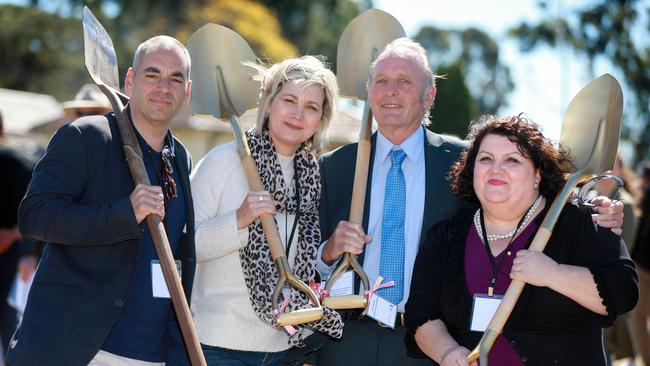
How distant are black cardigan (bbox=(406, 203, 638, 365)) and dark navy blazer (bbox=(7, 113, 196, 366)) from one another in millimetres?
1158

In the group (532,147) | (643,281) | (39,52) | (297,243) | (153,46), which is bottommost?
(643,281)

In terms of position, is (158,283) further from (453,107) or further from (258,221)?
(453,107)

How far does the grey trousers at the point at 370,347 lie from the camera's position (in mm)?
3619

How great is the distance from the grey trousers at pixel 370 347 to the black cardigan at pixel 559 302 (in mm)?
455

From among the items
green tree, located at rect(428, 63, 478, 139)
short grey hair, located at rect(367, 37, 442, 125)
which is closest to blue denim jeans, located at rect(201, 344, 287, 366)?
short grey hair, located at rect(367, 37, 442, 125)

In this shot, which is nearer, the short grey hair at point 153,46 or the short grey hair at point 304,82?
the short grey hair at point 153,46

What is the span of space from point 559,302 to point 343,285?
908 millimetres

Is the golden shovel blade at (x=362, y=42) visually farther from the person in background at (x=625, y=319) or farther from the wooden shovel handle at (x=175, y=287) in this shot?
the person in background at (x=625, y=319)

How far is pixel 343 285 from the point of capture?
346 centimetres

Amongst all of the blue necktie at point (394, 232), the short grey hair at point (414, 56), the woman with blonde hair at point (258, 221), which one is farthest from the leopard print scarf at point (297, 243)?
the short grey hair at point (414, 56)

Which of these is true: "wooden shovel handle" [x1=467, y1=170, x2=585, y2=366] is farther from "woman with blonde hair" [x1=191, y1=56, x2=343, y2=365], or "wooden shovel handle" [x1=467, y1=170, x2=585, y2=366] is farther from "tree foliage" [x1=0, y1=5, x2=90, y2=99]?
"tree foliage" [x1=0, y1=5, x2=90, y2=99]

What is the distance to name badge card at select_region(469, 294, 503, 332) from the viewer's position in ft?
9.91

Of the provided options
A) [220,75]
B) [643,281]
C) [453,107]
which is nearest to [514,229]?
[220,75]

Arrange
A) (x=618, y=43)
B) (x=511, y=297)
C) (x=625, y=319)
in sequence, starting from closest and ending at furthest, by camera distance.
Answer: (x=511, y=297) → (x=625, y=319) → (x=618, y=43)
